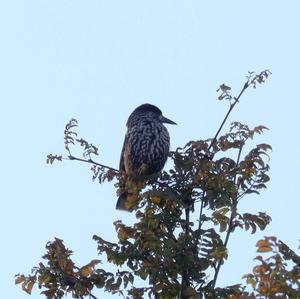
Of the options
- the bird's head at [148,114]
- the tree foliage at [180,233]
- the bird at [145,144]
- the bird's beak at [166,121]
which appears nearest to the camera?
the tree foliage at [180,233]

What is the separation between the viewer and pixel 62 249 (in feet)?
19.4

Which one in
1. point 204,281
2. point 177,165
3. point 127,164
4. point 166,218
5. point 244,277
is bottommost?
point 244,277

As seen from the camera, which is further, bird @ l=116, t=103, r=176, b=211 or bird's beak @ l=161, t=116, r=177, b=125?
bird's beak @ l=161, t=116, r=177, b=125

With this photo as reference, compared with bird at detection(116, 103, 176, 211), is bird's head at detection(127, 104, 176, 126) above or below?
above

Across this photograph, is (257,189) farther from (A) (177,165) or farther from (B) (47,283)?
(B) (47,283)

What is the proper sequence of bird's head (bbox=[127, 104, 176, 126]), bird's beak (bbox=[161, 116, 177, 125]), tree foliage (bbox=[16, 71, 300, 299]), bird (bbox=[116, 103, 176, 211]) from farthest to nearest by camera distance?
bird's beak (bbox=[161, 116, 177, 125]), bird's head (bbox=[127, 104, 176, 126]), bird (bbox=[116, 103, 176, 211]), tree foliage (bbox=[16, 71, 300, 299])

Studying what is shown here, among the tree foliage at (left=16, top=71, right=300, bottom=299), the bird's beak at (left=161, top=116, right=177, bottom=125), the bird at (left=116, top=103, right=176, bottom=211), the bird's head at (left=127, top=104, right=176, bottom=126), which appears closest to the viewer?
the tree foliage at (left=16, top=71, right=300, bottom=299)

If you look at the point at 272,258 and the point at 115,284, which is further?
the point at 115,284

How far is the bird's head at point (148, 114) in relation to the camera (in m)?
9.58

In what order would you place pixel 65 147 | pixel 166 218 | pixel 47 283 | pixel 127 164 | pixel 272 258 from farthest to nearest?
pixel 127 164 → pixel 65 147 → pixel 166 218 → pixel 47 283 → pixel 272 258

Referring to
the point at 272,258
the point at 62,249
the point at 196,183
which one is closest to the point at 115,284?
the point at 62,249

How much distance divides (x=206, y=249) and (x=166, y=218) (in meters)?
0.39

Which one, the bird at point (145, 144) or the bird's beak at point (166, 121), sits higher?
the bird's beak at point (166, 121)

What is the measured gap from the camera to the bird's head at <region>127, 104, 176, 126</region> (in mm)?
9578
